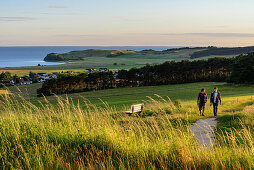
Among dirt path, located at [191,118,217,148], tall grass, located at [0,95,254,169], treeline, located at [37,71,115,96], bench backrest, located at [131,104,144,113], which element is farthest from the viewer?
treeline, located at [37,71,115,96]

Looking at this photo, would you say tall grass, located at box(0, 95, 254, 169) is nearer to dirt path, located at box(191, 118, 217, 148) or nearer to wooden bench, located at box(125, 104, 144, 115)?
dirt path, located at box(191, 118, 217, 148)

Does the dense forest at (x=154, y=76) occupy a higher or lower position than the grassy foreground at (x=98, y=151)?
lower

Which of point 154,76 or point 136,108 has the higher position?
point 136,108

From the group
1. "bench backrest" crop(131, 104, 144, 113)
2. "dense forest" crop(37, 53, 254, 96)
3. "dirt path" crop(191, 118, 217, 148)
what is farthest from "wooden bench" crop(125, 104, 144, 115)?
"dense forest" crop(37, 53, 254, 96)

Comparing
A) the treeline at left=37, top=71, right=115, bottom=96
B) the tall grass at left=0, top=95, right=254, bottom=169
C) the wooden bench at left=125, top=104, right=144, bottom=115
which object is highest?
the tall grass at left=0, top=95, right=254, bottom=169

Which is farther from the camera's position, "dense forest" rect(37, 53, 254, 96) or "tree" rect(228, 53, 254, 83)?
"dense forest" rect(37, 53, 254, 96)

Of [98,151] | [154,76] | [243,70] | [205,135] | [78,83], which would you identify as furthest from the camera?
[154,76]

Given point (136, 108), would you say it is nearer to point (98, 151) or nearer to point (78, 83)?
point (98, 151)

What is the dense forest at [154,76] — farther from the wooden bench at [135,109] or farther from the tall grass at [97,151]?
the tall grass at [97,151]

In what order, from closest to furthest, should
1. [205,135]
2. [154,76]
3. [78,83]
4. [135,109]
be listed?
[205,135], [135,109], [78,83], [154,76]

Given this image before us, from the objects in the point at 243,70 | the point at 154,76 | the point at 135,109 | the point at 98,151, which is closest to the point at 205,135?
the point at 98,151

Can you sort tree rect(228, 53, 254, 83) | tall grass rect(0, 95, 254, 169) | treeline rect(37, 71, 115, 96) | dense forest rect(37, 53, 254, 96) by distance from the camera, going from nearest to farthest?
tall grass rect(0, 95, 254, 169), tree rect(228, 53, 254, 83), treeline rect(37, 71, 115, 96), dense forest rect(37, 53, 254, 96)

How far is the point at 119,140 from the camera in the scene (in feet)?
20.1

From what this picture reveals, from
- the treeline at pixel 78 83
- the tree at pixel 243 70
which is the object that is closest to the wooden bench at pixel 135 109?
the tree at pixel 243 70
